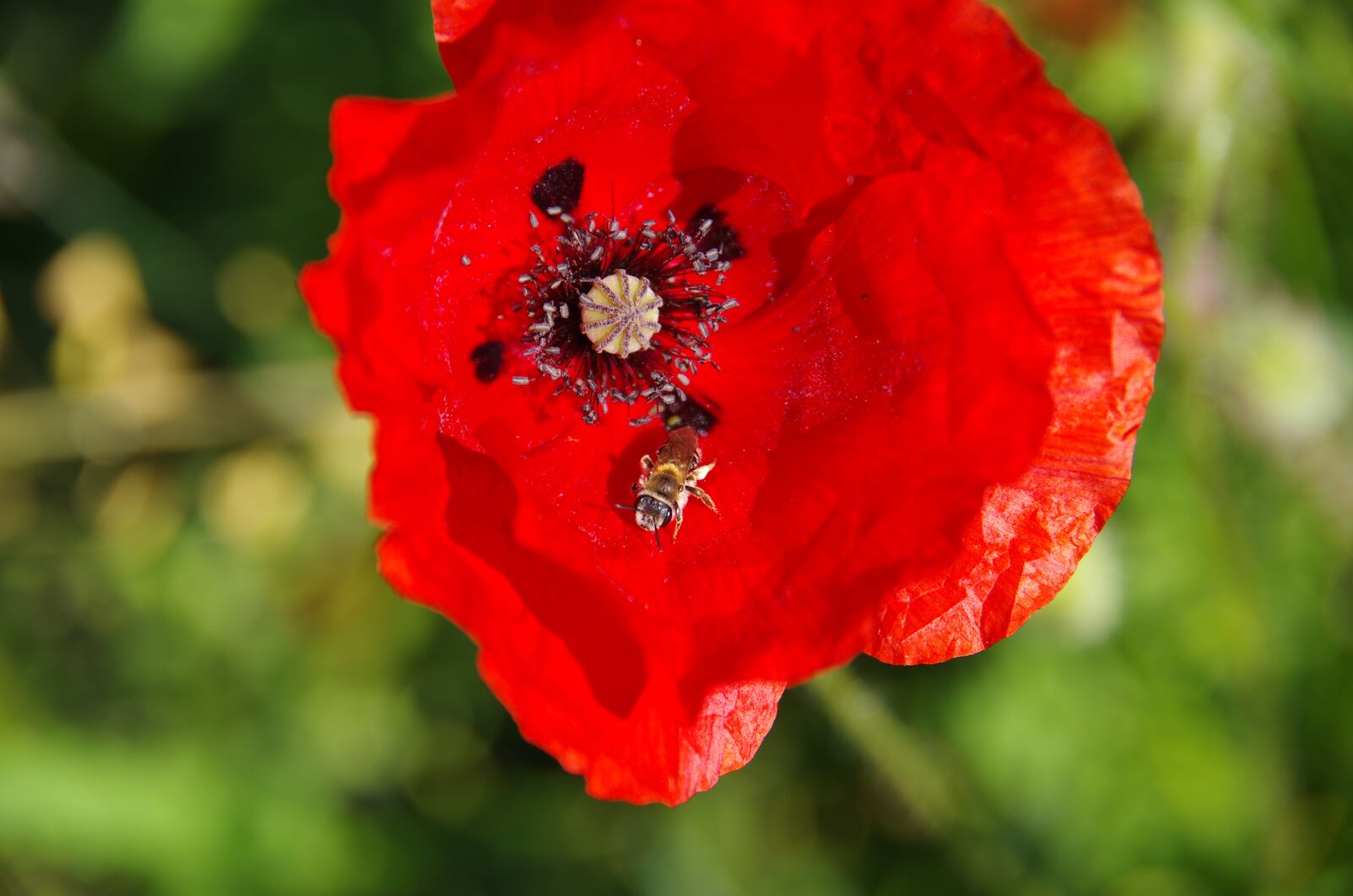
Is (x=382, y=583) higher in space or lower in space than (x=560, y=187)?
lower

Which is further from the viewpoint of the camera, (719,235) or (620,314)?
(719,235)

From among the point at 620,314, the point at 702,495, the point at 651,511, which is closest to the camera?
the point at 651,511

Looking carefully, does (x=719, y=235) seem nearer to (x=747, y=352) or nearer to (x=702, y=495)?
(x=747, y=352)

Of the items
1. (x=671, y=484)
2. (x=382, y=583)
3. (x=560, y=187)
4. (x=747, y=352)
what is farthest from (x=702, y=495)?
(x=382, y=583)

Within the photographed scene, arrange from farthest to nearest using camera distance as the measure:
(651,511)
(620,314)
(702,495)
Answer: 1. (620,314)
2. (702,495)
3. (651,511)

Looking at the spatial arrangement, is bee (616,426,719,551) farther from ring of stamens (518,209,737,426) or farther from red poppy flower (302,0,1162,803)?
ring of stamens (518,209,737,426)

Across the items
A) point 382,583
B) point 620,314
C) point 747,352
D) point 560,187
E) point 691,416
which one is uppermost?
point 560,187
